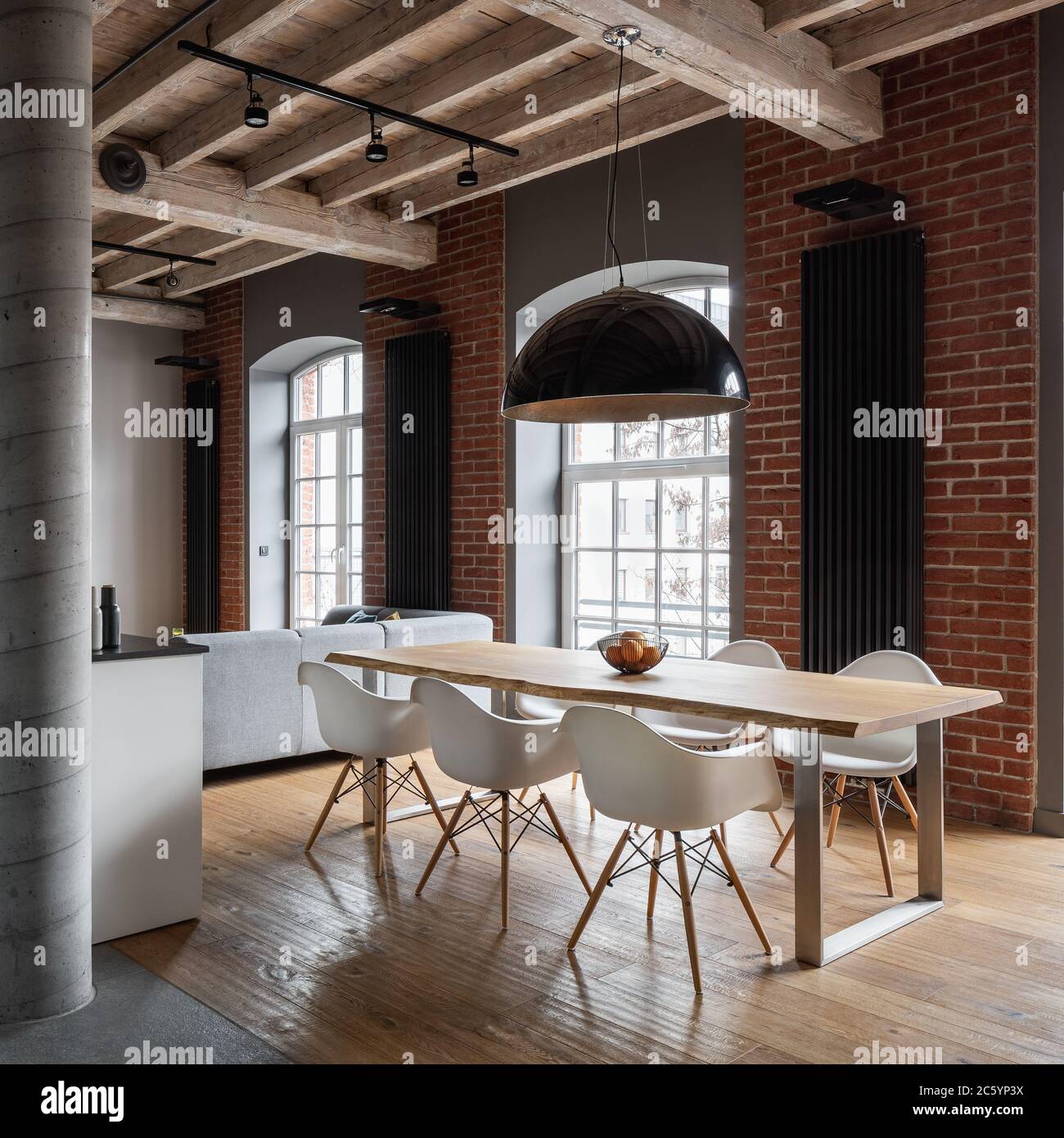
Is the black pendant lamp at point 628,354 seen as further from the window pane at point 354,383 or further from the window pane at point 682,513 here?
the window pane at point 354,383

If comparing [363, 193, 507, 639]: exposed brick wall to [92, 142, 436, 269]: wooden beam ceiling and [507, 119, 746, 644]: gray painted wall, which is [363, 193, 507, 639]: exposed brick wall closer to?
[507, 119, 746, 644]: gray painted wall

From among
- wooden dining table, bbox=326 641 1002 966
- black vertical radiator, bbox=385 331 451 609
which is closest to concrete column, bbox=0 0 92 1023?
wooden dining table, bbox=326 641 1002 966

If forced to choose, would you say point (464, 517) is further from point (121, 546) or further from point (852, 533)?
point (121, 546)

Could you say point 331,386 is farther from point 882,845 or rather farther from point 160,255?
point 882,845

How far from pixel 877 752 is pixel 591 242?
11.1 ft

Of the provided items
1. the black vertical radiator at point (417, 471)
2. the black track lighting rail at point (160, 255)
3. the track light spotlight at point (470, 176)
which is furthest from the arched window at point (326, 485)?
the track light spotlight at point (470, 176)

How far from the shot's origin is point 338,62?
4441 millimetres

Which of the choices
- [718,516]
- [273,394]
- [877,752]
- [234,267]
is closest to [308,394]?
[273,394]

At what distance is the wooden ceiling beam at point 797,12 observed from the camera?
3.77 metres

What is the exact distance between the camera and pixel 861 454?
4695 millimetres

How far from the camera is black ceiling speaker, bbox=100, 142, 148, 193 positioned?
5301 mm

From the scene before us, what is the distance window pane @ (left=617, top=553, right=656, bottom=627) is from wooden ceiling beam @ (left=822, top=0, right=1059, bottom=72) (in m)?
2.77

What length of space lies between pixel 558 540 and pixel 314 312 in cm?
277
